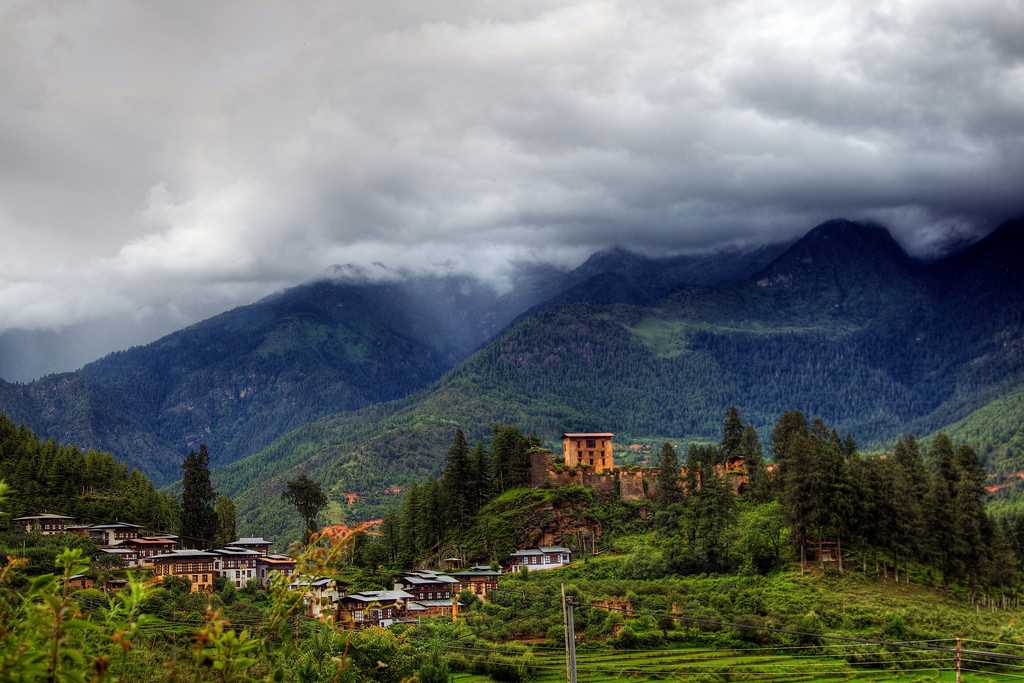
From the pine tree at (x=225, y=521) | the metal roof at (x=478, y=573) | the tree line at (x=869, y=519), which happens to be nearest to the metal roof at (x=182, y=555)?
the pine tree at (x=225, y=521)

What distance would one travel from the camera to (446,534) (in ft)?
338

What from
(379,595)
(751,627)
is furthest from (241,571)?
(751,627)

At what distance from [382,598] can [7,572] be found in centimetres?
7009

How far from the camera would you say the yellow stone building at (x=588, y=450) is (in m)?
113

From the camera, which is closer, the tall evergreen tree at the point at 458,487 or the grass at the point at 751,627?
the grass at the point at 751,627

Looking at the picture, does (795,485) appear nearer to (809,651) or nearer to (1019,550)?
(809,651)

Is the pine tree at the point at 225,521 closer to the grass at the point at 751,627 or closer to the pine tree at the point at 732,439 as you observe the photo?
the grass at the point at 751,627

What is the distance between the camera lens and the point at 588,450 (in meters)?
114

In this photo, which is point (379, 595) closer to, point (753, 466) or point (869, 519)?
point (869, 519)

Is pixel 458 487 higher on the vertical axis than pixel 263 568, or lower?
higher

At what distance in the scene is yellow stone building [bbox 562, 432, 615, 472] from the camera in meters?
113

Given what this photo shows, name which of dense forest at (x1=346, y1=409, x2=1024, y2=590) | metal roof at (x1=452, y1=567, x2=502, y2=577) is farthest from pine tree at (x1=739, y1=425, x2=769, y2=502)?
metal roof at (x1=452, y1=567, x2=502, y2=577)

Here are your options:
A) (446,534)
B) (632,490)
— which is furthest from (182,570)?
(632,490)

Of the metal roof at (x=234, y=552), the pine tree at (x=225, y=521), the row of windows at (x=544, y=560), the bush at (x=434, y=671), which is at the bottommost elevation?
the bush at (x=434, y=671)
